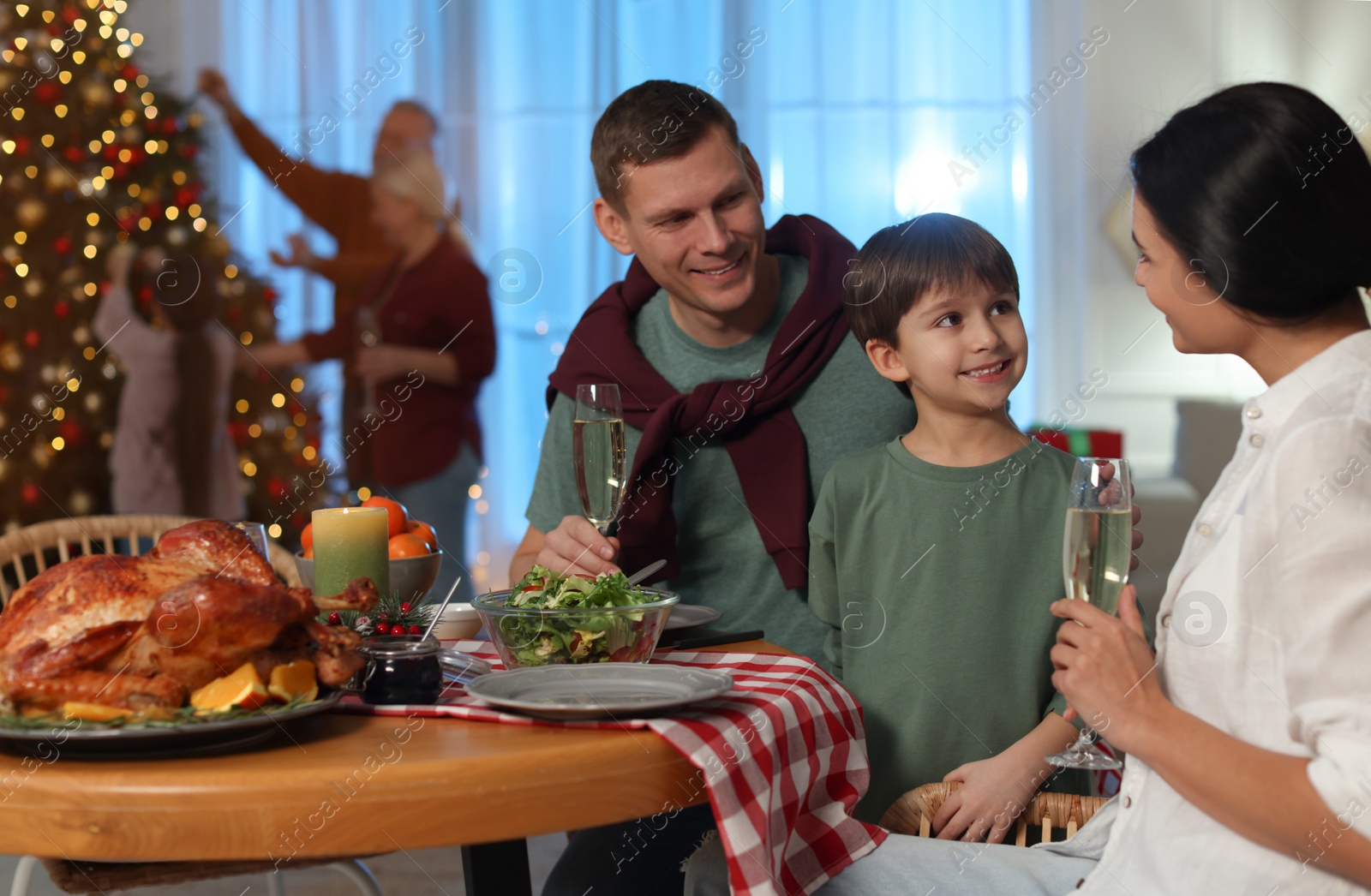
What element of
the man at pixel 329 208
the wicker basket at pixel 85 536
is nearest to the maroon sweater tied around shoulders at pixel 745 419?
the wicker basket at pixel 85 536

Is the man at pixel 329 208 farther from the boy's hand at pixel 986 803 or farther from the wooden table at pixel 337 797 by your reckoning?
the wooden table at pixel 337 797

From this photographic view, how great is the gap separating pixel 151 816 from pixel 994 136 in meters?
4.81

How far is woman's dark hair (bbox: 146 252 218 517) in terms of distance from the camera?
4.30 metres

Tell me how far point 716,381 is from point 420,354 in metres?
2.74

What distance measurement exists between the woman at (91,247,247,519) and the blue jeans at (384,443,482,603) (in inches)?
29.5

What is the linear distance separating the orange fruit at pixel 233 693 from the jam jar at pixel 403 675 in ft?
0.53

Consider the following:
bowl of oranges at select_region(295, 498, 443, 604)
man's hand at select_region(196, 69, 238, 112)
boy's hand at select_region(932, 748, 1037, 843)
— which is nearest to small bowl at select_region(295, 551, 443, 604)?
bowl of oranges at select_region(295, 498, 443, 604)

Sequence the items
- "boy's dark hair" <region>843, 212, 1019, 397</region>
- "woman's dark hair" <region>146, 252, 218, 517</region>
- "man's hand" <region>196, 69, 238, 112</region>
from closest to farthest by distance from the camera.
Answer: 1. "boy's dark hair" <region>843, 212, 1019, 397</region>
2. "woman's dark hair" <region>146, 252, 218, 517</region>
3. "man's hand" <region>196, 69, 238, 112</region>

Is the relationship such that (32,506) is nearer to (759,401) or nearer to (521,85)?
(521,85)

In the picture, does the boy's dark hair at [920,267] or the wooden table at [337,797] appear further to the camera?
the boy's dark hair at [920,267]

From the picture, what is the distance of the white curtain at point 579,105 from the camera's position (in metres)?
4.92

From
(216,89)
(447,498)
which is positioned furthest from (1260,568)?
(216,89)

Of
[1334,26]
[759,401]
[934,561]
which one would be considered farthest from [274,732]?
[1334,26]

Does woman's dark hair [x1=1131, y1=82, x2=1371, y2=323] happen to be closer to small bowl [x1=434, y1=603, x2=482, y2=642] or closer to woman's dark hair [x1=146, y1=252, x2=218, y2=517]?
small bowl [x1=434, y1=603, x2=482, y2=642]
